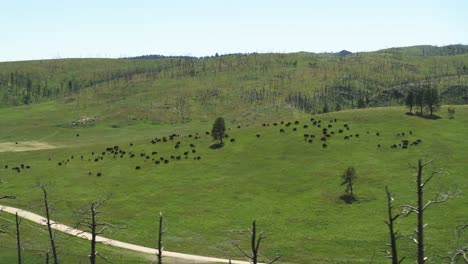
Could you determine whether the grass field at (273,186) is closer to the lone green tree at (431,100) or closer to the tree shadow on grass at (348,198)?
the tree shadow on grass at (348,198)

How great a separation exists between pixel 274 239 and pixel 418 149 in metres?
55.0

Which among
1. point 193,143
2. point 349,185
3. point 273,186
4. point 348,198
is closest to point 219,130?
point 193,143

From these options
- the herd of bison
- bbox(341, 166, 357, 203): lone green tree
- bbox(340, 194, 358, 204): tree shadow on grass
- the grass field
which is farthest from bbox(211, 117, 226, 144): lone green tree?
bbox(340, 194, 358, 204): tree shadow on grass

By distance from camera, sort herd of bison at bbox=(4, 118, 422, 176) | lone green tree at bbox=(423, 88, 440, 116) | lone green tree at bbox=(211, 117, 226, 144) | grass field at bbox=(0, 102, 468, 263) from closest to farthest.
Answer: grass field at bbox=(0, 102, 468, 263)
herd of bison at bbox=(4, 118, 422, 176)
lone green tree at bbox=(211, 117, 226, 144)
lone green tree at bbox=(423, 88, 440, 116)

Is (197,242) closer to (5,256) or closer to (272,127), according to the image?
(5,256)

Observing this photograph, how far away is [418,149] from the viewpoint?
348 ft

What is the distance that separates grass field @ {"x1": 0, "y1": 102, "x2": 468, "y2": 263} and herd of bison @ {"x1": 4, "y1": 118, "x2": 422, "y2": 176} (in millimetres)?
689

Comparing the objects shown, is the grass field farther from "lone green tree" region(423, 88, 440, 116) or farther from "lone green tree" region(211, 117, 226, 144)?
"lone green tree" region(423, 88, 440, 116)

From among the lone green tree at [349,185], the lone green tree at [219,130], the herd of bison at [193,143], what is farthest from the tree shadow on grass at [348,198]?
the lone green tree at [219,130]

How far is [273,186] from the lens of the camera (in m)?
92.6

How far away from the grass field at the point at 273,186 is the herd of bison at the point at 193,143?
69 cm

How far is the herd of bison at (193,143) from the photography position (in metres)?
113

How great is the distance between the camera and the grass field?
2648 inches

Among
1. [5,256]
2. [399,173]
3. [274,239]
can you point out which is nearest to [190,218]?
[274,239]
